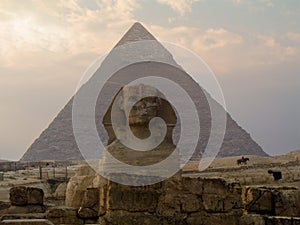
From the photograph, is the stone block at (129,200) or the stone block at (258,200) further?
the stone block at (258,200)

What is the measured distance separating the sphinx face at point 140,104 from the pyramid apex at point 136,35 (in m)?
103

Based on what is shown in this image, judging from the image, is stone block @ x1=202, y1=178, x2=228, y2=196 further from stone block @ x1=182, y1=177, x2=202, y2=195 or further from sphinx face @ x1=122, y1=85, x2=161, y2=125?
sphinx face @ x1=122, y1=85, x2=161, y2=125

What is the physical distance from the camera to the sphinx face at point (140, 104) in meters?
6.31

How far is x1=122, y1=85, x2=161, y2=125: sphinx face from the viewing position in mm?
6309

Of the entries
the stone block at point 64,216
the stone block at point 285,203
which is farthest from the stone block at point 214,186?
the stone block at point 64,216

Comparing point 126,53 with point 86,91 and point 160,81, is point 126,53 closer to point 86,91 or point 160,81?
point 86,91

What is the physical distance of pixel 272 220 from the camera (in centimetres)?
465

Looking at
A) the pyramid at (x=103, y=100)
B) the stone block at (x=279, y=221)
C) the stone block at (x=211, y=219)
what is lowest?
the stone block at (x=279, y=221)

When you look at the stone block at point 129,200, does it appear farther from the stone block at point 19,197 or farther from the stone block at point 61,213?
the stone block at point 19,197

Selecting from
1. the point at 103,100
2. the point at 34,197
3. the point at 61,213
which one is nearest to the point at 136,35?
the point at 103,100

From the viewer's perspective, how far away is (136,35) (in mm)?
111312

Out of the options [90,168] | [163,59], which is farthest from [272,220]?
[163,59]

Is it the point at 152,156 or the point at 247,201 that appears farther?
the point at 152,156

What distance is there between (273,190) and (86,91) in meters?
87.4
